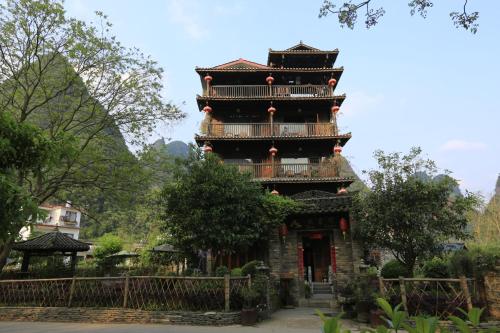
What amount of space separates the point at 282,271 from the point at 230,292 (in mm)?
5345

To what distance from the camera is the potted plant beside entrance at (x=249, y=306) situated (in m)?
9.19

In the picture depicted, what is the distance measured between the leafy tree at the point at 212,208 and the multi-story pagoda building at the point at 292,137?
2543mm

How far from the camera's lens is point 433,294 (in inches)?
350

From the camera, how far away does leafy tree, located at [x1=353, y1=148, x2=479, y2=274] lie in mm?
11117

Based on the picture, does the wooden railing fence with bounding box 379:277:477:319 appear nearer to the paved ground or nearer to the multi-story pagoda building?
the paved ground

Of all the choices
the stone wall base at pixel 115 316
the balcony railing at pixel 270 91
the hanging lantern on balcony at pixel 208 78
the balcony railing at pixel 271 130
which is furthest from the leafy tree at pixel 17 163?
the hanging lantern on balcony at pixel 208 78

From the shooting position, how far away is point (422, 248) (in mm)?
11016

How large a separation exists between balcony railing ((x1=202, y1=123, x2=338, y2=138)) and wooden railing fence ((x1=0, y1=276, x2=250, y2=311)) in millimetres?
9748

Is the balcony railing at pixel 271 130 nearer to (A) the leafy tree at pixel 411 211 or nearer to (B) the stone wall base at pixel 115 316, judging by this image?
(A) the leafy tree at pixel 411 211

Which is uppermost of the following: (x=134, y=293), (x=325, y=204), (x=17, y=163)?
(x=325, y=204)

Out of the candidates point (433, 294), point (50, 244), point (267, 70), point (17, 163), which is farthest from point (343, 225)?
point (50, 244)

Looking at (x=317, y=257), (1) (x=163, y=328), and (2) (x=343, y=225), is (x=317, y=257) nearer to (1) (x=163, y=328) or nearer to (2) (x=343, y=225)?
(2) (x=343, y=225)

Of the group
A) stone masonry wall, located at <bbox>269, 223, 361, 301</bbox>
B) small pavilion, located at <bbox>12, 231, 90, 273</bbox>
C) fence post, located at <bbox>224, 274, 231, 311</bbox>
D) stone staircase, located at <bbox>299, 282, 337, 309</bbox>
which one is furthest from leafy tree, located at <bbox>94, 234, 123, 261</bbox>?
fence post, located at <bbox>224, 274, 231, 311</bbox>

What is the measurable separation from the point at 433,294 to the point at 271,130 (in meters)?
11.5
